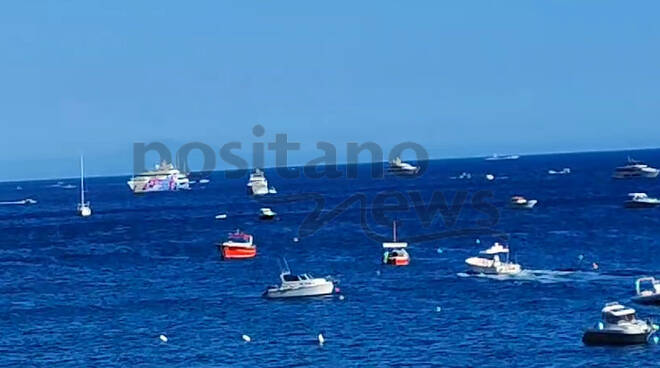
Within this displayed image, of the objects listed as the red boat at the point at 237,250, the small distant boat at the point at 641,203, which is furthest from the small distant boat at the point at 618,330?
the small distant boat at the point at 641,203

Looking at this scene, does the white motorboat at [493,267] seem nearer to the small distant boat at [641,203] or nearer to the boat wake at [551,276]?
the boat wake at [551,276]

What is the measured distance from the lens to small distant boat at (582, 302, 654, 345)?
2564 inches

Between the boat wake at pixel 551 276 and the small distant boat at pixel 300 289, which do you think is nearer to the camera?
the small distant boat at pixel 300 289

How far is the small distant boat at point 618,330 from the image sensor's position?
214 ft

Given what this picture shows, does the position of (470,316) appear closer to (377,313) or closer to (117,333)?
(377,313)

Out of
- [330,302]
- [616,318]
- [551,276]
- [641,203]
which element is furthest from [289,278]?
[641,203]

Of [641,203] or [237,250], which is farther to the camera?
[641,203]

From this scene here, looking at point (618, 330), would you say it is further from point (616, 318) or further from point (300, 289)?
point (300, 289)

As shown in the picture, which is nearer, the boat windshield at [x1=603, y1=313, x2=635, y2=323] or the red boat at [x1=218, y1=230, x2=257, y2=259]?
the boat windshield at [x1=603, y1=313, x2=635, y2=323]

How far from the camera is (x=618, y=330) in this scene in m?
65.3

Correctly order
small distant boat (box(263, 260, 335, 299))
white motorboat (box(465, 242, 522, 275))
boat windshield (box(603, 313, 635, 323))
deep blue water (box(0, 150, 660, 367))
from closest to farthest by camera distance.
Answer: boat windshield (box(603, 313, 635, 323)) → deep blue water (box(0, 150, 660, 367)) → small distant boat (box(263, 260, 335, 299)) → white motorboat (box(465, 242, 522, 275))

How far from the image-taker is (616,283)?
290 ft

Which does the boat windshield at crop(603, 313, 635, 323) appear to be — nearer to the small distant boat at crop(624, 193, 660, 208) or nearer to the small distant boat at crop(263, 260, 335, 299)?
the small distant boat at crop(263, 260, 335, 299)

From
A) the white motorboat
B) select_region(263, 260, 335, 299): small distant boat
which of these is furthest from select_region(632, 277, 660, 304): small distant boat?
select_region(263, 260, 335, 299): small distant boat
